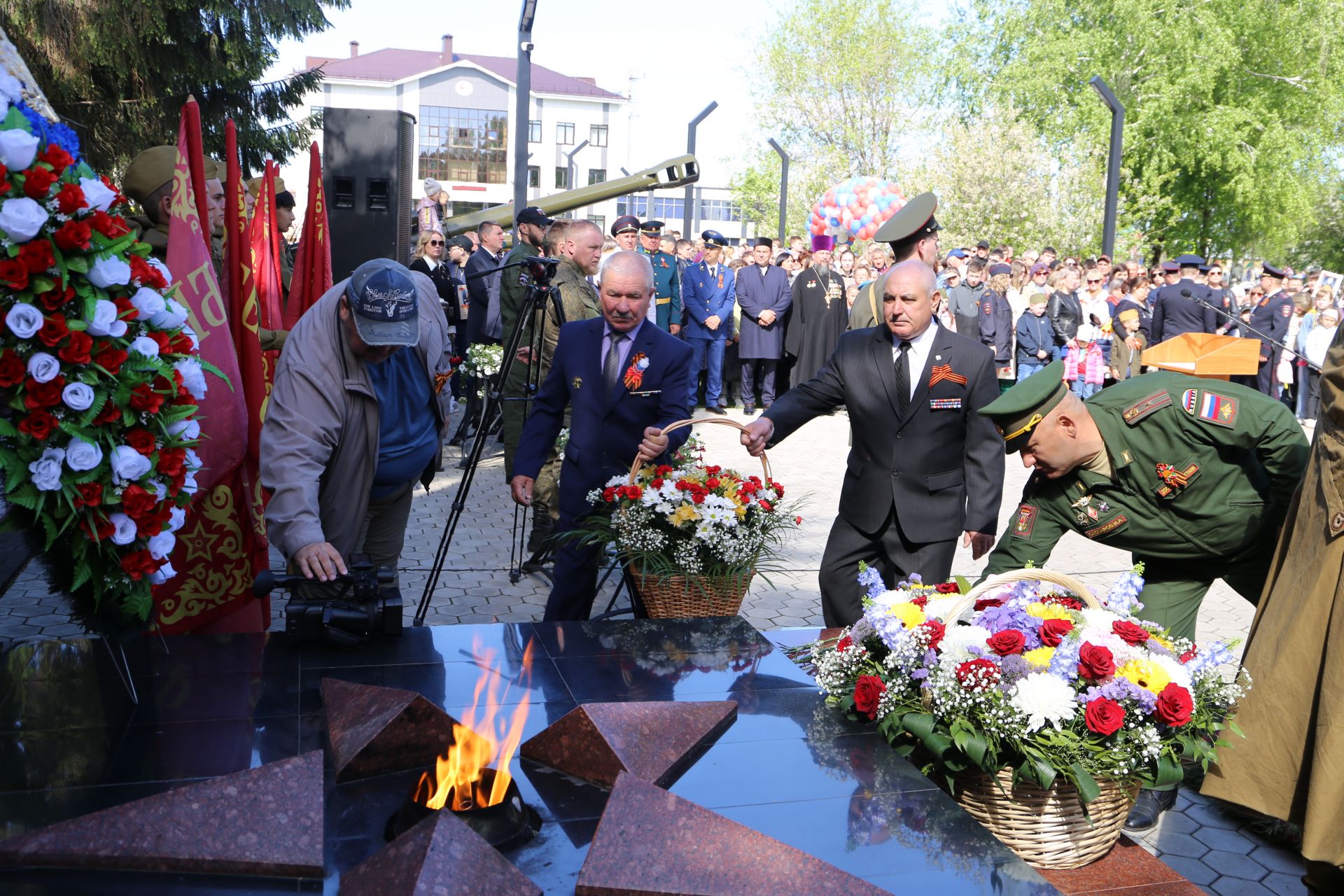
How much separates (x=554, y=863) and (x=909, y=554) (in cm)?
278

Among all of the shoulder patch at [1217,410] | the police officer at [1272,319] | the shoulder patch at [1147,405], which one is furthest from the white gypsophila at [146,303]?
the police officer at [1272,319]

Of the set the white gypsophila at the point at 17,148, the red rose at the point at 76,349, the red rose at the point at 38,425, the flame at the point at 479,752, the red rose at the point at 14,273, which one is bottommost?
the flame at the point at 479,752

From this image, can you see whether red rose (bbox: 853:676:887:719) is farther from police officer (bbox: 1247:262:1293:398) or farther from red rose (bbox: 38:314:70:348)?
police officer (bbox: 1247:262:1293:398)

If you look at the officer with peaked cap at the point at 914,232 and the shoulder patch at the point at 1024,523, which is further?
the officer with peaked cap at the point at 914,232

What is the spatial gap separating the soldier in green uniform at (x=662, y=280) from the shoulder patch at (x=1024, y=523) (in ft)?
29.5

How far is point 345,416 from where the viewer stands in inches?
167

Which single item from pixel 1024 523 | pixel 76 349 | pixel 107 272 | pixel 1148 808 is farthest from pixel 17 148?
pixel 1148 808

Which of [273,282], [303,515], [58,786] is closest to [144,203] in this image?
[273,282]

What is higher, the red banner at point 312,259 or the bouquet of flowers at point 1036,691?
the red banner at point 312,259

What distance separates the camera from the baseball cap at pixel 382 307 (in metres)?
4.03

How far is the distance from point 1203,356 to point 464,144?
71190 millimetres

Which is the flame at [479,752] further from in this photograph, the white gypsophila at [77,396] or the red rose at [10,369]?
Answer: the red rose at [10,369]

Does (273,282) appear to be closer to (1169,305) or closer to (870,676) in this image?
(870,676)

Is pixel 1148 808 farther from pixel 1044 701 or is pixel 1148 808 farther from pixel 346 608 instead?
pixel 346 608
